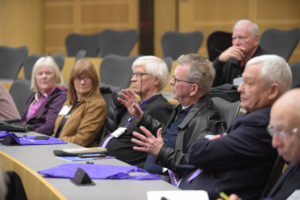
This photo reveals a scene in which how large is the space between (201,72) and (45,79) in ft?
7.51

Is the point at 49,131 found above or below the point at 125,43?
below

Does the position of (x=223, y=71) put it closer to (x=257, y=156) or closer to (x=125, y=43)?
(x=257, y=156)

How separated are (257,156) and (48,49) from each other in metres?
8.09

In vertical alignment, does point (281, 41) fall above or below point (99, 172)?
above

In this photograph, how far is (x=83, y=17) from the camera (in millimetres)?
9656

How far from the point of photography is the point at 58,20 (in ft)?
32.4

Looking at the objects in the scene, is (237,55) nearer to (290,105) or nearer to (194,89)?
(194,89)

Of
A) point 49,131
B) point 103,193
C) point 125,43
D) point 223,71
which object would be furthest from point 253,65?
point 125,43

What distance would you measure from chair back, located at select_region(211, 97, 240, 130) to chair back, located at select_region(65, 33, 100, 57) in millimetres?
4946

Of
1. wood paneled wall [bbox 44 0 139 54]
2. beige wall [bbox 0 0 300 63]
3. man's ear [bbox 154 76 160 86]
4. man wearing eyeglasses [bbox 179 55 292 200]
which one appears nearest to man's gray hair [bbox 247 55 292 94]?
man wearing eyeglasses [bbox 179 55 292 200]

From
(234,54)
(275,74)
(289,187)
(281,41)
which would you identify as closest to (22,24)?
(281,41)

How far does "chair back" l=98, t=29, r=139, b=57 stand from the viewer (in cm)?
729

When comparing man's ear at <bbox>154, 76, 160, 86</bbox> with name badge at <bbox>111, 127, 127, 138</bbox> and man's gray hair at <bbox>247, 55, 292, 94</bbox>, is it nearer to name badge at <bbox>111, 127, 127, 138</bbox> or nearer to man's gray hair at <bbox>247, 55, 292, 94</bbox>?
name badge at <bbox>111, 127, 127, 138</bbox>

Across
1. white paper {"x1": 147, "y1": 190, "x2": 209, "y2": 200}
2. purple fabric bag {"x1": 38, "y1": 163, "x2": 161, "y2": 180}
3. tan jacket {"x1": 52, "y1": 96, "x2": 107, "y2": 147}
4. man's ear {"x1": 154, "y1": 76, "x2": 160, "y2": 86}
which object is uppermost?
man's ear {"x1": 154, "y1": 76, "x2": 160, "y2": 86}
